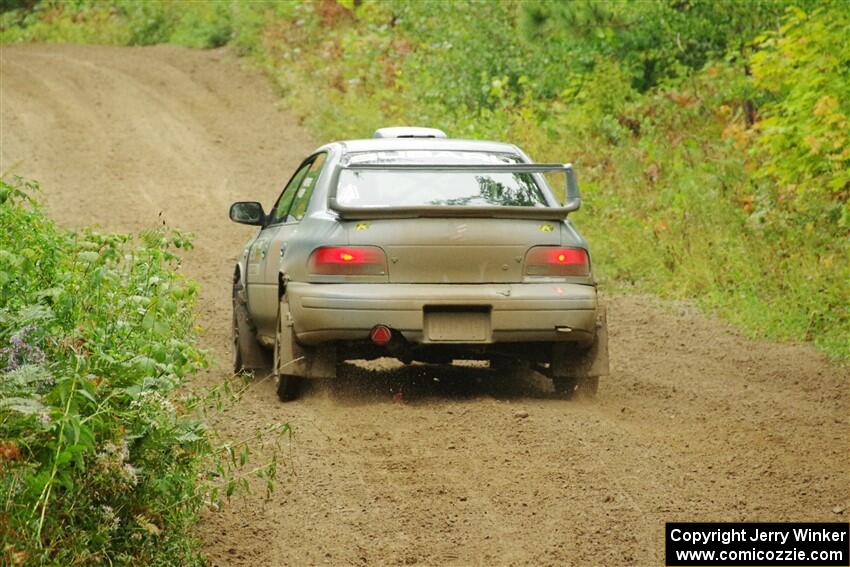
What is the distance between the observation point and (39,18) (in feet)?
119

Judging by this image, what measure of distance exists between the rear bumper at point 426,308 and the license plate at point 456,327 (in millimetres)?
26

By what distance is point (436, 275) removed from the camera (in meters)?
8.56

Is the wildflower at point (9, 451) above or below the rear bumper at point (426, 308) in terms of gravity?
below

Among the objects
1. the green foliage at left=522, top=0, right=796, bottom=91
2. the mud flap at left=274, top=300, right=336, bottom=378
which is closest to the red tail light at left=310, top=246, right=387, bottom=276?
the mud flap at left=274, top=300, right=336, bottom=378

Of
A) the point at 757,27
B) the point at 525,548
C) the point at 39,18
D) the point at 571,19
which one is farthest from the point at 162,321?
the point at 39,18

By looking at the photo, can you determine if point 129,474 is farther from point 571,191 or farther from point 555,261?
point 571,191

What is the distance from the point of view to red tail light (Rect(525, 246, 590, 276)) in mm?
8688

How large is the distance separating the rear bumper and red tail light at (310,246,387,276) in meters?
0.09

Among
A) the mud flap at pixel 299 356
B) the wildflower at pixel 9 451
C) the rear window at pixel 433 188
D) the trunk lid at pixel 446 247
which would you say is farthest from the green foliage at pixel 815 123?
the wildflower at pixel 9 451

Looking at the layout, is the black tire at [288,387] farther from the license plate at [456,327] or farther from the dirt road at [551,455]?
the license plate at [456,327]

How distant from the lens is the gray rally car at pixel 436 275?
8.51 meters

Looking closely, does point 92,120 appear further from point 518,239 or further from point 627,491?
point 627,491

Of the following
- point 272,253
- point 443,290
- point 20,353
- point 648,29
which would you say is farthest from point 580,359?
point 648,29

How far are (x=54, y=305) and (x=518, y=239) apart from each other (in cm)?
343
